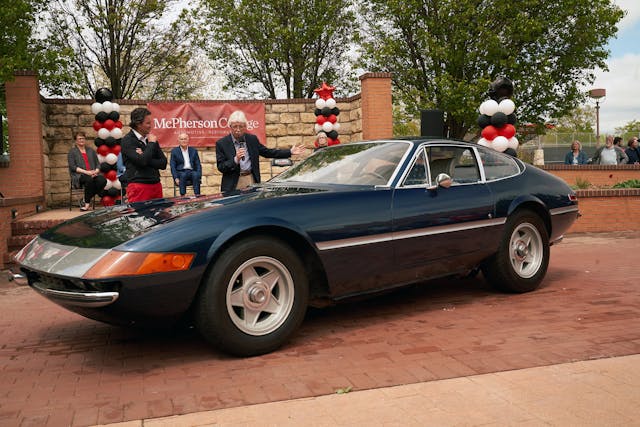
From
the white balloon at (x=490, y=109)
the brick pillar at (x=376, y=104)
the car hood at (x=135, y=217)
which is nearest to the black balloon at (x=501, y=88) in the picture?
the white balloon at (x=490, y=109)

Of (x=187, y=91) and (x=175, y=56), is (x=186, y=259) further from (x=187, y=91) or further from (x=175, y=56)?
(x=187, y=91)

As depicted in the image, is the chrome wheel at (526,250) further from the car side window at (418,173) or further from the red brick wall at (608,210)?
the red brick wall at (608,210)

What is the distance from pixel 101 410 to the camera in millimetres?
3020

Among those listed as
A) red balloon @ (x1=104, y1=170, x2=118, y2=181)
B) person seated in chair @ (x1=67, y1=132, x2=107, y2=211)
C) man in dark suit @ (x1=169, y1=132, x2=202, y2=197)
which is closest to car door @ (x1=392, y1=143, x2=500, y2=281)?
man in dark suit @ (x1=169, y1=132, x2=202, y2=197)

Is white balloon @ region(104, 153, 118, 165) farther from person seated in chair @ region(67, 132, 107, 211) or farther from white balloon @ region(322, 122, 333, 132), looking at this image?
white balloon @ region(322, 122, 333, 132)

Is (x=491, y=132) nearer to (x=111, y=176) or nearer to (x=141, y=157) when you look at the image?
(x=141, y=157)

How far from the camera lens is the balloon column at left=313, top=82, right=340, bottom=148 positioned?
48.0 ft

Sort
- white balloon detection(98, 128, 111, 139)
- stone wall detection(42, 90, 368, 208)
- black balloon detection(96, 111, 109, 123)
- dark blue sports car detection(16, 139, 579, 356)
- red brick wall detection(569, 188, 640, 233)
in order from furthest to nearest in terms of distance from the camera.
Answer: stone wall detection(42, 90, 368, 208) < black balloon detection(96, 111, 109, 123) < white balloon detection(98, 128, 111, 139) < red brick wall detection(569, 188, 640, 233) < dark blue sports car detection(16, 139, 579, 356)

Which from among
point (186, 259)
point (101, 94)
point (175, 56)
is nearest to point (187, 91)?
point (175, 56)

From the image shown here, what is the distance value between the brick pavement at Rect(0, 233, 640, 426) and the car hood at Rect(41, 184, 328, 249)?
0.82 meters

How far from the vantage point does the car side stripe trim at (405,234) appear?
4.09m

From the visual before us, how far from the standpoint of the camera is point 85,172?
1140 centimetres

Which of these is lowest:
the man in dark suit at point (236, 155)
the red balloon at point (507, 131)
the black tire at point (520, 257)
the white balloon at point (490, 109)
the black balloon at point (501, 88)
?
the black tire at point (520, 257)

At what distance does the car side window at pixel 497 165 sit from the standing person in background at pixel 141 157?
340 cm
